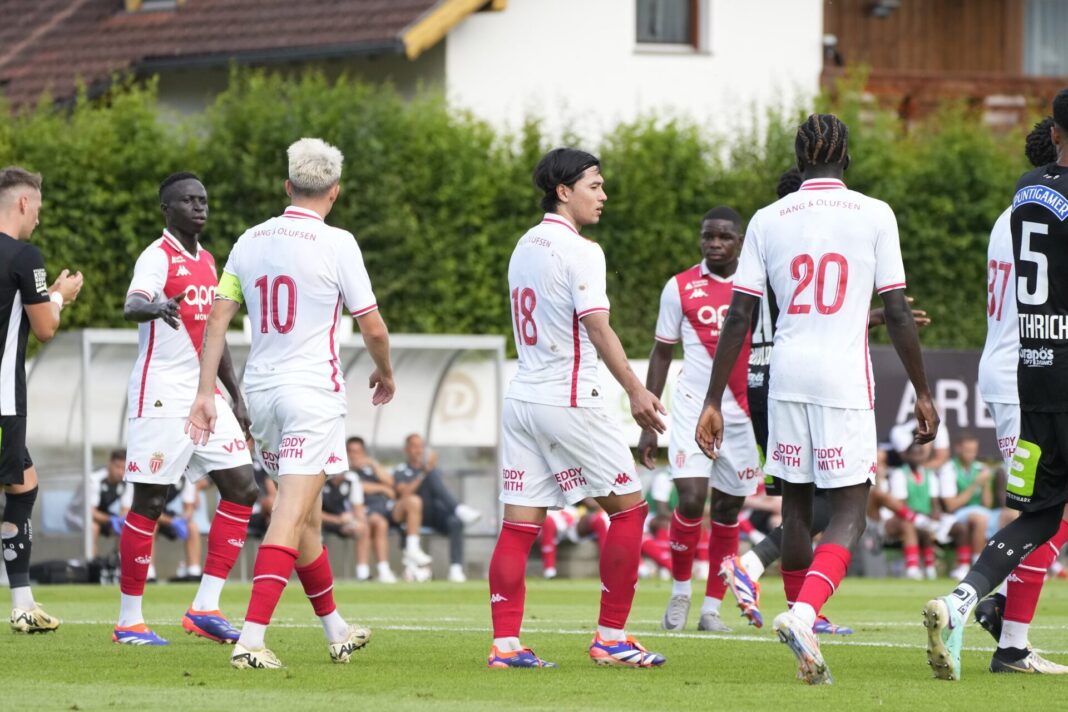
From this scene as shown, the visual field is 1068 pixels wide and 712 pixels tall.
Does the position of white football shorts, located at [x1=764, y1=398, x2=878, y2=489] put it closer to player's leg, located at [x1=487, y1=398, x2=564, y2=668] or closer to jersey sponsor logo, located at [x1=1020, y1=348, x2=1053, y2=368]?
jersey sponsor logo, located at [x1=1020, y1=348, x2=1053, y2=368]

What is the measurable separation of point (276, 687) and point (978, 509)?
619 inches

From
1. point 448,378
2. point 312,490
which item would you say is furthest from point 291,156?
point 448,378

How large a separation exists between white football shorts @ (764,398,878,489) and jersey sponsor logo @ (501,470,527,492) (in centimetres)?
120

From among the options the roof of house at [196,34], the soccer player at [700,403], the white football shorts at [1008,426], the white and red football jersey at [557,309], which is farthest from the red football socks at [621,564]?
the roof of house at [196,34]

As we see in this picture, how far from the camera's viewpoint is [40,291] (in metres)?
10.7

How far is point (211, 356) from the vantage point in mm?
9062

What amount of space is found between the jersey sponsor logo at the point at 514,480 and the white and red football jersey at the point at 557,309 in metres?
0.35

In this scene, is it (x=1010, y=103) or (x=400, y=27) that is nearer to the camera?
(x=400, y=27)

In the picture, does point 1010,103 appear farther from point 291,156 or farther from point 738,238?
point 291,156

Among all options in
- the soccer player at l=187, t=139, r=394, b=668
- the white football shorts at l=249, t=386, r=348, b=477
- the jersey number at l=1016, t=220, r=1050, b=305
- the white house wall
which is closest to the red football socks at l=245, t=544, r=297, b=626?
the soccer player at l=187, t=139, r=394, b=668

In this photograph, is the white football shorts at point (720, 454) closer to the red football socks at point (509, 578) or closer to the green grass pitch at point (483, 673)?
the green grass pitch at point (483, 673)

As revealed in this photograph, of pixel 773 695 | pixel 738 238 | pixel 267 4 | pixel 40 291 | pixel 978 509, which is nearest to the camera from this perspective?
pixel 773 695

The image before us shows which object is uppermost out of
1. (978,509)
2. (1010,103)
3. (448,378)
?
(1010,103)

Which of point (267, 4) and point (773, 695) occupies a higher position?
point (267, 4)
